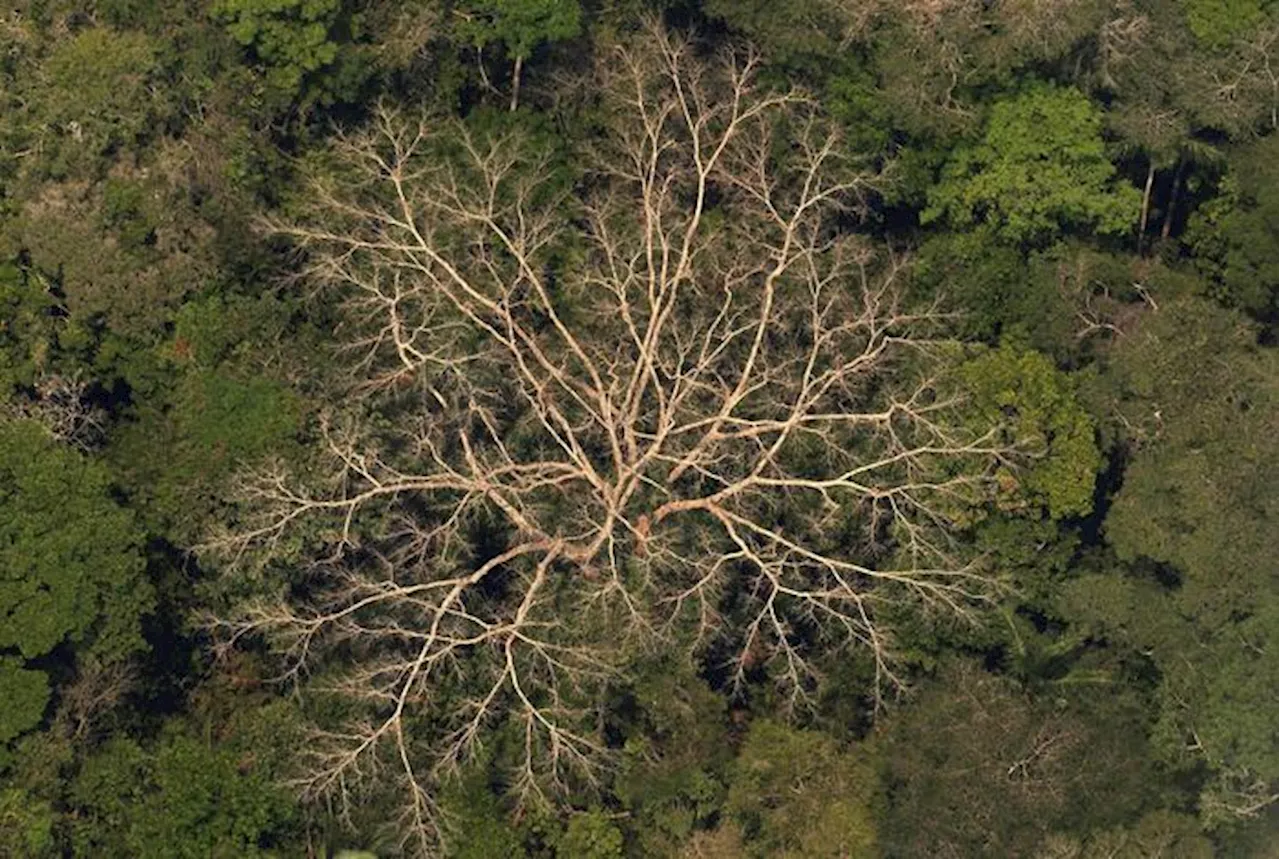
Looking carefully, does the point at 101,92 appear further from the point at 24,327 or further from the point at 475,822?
the point at 475,822

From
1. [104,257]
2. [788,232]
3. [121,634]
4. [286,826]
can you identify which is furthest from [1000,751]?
[104,257]

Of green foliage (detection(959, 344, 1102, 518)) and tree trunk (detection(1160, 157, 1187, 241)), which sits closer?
green foliage (detection(959, 344, 1102, 518))

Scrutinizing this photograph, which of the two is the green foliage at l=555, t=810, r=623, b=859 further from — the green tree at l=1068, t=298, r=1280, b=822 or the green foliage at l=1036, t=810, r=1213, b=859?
the green tree at l=1068, t=298, r=1280, b=822

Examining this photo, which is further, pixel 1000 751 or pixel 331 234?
pixel 331 234

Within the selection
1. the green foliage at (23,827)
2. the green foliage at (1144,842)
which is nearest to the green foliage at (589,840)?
the green foliage at (1144,842)

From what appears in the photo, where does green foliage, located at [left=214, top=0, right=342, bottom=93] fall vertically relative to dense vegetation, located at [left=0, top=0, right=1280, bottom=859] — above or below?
above

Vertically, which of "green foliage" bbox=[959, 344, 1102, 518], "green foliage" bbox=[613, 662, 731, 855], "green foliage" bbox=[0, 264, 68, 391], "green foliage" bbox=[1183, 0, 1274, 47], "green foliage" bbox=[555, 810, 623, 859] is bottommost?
"green foliage" bbox=[555, 810, 623, 859]

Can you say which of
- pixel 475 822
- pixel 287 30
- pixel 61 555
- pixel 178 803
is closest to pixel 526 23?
pixel 287 30

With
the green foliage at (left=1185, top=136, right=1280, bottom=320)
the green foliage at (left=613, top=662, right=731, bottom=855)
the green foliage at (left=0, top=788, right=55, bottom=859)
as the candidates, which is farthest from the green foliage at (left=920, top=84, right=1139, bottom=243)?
the green foliage at (left=0, top=788, right=55, bottom=859)

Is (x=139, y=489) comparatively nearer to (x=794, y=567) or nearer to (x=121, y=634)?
Result: (x=121, y=634)
